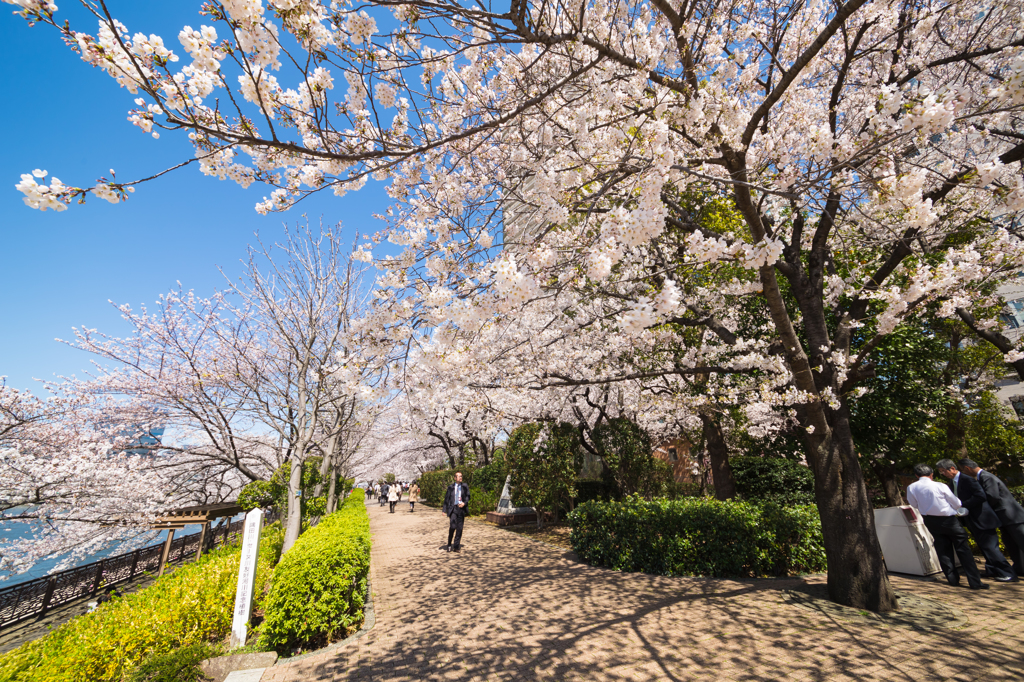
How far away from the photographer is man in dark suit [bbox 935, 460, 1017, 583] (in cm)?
509

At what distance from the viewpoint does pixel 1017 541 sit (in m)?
5.13

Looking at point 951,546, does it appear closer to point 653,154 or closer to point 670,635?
point 670,635

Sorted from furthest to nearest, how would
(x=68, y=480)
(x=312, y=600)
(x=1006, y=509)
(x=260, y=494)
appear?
1. (x=260, y=494)
2. (x=68, y=480)
3. (x=1006, y=509)
4. (x=312, y=600)

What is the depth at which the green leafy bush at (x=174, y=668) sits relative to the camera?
3350mm

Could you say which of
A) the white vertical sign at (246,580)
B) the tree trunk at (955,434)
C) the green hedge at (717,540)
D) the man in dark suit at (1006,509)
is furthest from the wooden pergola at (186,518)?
the tree trunk at (955,434)

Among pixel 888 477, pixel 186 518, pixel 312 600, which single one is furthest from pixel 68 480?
pixel 888 477

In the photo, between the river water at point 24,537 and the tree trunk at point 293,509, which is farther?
the river water at point 24,537

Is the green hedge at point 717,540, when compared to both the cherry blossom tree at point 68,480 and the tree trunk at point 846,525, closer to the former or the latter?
the tree trunk at point 846,525

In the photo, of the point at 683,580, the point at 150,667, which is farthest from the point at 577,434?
the point at 150,667

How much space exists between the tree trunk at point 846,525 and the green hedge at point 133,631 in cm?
712

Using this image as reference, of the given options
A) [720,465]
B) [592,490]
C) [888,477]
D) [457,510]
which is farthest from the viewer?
[592,490]

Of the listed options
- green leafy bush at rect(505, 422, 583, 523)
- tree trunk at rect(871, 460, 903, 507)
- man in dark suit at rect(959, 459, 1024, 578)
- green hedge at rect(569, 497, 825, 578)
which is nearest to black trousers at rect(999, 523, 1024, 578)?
man in dark suit at rect(959, 459, 1024, 578)

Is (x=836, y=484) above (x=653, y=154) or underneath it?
underneath

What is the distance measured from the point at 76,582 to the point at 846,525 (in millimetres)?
15391
